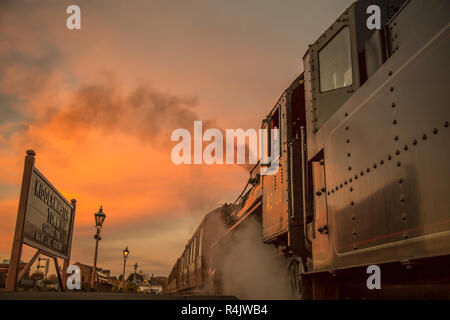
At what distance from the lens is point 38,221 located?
20.1 ft

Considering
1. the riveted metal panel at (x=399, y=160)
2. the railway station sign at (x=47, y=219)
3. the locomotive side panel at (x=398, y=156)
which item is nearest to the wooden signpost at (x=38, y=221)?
the railway station sign at (x=47, y=219)

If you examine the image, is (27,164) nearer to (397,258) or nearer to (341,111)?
(341,111)

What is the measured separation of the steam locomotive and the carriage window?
0.04 ft

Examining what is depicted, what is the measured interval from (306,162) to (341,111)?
3.46 feet

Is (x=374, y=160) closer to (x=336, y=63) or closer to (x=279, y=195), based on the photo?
(x=336, y=63)

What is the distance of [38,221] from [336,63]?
16.4 feet

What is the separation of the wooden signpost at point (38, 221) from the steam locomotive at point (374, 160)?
3554mm

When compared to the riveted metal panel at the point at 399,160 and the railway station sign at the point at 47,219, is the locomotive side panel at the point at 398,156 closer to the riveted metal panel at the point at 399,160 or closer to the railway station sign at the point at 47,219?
the riveted metal panel at the point at 399,160

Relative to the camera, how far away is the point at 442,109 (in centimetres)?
236

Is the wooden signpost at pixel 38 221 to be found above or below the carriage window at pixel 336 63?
below

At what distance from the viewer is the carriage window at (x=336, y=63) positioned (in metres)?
3.88

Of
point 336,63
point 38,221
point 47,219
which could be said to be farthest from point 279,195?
point 47,219

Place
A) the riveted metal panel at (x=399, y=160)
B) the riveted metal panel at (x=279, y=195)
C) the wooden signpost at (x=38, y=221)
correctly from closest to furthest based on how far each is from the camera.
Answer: the riveted metal panel at (x=399, y=160)
the riveted metal panel at (x=279, y=195)
the wooden signpost at (x=38, y=221)
